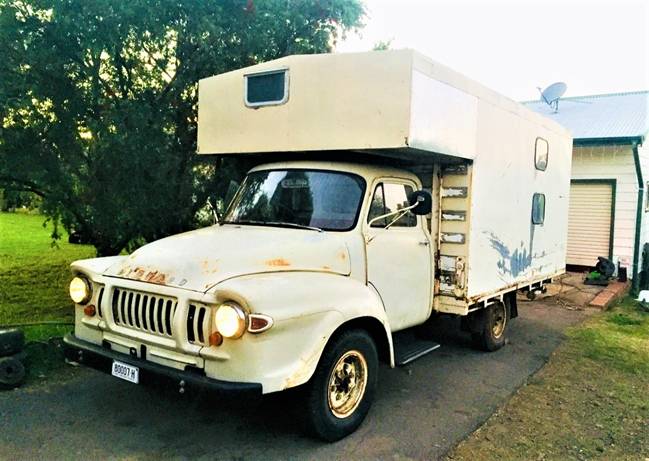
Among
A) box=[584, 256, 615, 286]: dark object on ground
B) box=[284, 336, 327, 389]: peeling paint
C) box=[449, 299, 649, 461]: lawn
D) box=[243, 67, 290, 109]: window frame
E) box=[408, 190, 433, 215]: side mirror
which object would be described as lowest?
box=[449, 299, 649, 461]: lawn

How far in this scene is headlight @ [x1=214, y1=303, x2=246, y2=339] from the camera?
138 inches

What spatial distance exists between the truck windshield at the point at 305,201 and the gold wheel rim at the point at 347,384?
1.14 m

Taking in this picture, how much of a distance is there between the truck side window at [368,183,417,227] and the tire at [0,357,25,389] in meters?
3.55

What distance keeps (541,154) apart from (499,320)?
7.77 ft

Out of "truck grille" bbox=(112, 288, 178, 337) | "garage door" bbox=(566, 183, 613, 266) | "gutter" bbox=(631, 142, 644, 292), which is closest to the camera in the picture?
"truck grille" bbox=(112, 288, 178, 337)

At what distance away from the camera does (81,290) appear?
14.5 feet

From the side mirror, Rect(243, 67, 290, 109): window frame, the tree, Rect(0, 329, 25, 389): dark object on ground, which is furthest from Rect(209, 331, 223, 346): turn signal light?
the tree

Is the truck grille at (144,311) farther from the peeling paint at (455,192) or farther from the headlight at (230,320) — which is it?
the peeling paint at (455,192)

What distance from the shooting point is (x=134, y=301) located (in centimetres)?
406

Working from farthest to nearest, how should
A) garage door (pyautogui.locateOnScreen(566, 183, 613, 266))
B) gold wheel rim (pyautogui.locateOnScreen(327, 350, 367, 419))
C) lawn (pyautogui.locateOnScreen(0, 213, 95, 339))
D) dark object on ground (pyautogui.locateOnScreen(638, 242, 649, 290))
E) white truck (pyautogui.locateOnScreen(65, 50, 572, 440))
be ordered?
garage door (pyautogui.locateOnScreen(566, 183, 613, 266)) < dark object on ground (pyautogui.locateOnScreen(638, 242, 649, 290)) < lawn (pyautogui.locateOnScreen(0, 213, 95, 339)) < gold wheel rim (pyautogui.locateOnScreen(327, 350, 367, 419)) < white truck (pyautogui.locateOnScreen(65, 50, 572, 440))

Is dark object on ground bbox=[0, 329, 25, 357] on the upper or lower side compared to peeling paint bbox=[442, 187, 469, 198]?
lower

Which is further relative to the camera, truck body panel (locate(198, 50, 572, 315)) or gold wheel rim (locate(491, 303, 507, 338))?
gold wheel rim (locate(491, 303, 507, 338))

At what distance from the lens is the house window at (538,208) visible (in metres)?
7.35

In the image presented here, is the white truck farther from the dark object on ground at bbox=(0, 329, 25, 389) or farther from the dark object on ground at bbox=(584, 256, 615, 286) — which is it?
the dark object on ground at bbox=(584, 256, 615, 286)
